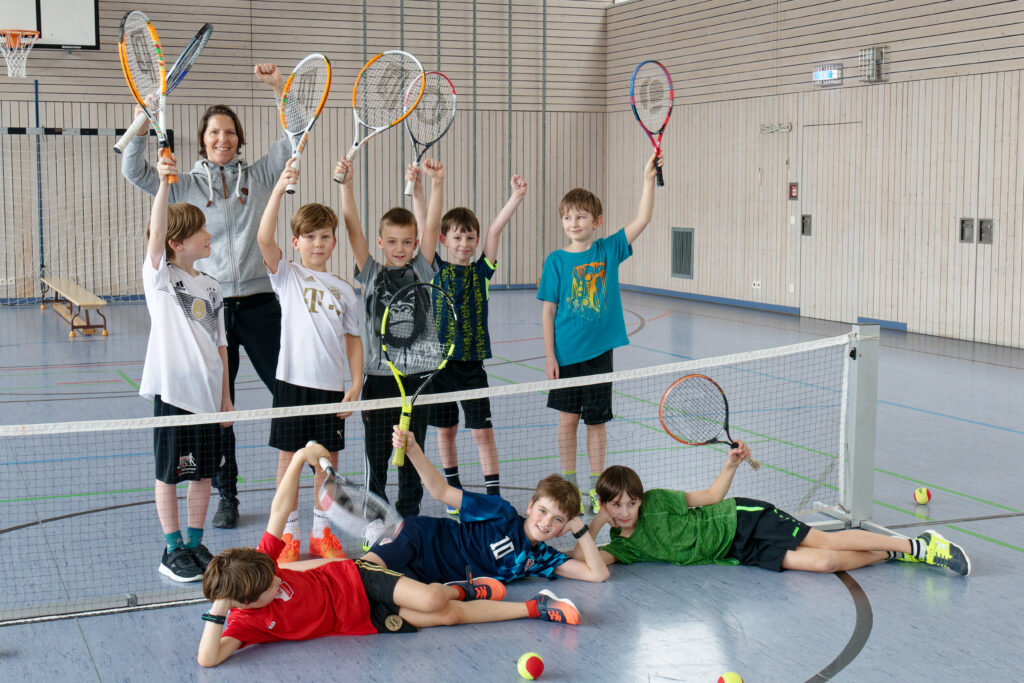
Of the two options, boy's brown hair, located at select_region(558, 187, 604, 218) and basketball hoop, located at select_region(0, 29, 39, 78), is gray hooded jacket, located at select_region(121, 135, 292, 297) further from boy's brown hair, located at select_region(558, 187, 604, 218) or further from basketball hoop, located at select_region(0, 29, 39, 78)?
basketball hoop, located at select_region(0, 29, 39, 78)

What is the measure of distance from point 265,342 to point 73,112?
38.7 ft

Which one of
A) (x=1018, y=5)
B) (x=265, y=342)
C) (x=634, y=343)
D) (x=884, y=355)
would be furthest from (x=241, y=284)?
(x=1018, y=5)

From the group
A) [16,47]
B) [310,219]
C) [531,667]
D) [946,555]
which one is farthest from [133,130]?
[16,47]

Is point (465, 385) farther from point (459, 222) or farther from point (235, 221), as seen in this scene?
point (235, 221)

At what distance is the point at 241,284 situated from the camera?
16.5ft

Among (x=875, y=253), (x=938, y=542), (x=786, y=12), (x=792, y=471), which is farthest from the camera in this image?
(x=786, y=12)

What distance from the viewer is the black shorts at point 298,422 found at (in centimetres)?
468

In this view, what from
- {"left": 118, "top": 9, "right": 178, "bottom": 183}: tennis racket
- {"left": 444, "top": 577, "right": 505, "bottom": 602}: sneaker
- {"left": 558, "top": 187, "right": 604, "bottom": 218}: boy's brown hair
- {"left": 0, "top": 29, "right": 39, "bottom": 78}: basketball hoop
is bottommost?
{"left": 444, "top": 577, "right": 505, "bottom": 602}: sneaker

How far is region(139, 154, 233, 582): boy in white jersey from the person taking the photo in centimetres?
432

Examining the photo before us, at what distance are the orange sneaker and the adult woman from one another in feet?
2.12

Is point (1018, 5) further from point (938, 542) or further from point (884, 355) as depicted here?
point (938, 542)

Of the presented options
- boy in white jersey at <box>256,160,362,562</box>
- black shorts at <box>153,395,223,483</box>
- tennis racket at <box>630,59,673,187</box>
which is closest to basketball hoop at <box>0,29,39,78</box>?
tennis racket at <box>630,59,673,187</box>

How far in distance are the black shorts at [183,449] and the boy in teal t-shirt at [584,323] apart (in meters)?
1.83

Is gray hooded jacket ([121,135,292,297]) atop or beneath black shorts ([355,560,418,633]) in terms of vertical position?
atop
